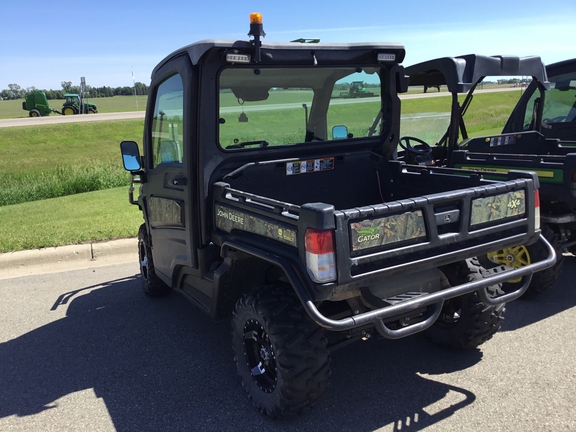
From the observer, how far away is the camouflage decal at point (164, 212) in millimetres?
3939

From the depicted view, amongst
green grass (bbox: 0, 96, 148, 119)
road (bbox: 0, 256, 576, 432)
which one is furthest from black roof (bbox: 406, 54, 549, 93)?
green grass (bbox: 0, 96, 148, 119)

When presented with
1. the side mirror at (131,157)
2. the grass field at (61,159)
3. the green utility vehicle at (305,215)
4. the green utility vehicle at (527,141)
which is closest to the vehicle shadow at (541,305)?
the green utility vehicle at (527,141)

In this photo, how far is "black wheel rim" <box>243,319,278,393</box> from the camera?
3189mm

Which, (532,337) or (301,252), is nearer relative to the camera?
(301,252)

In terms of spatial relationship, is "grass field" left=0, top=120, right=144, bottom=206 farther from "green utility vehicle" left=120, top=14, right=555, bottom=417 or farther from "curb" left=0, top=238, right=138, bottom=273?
"green utility vehicle" left=120, top=14, right=555, bottom=417

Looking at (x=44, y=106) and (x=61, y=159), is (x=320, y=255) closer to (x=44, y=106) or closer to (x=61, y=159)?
(x=61, y=159)

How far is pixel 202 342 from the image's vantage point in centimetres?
426

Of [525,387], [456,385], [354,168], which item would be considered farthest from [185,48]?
[525,387]

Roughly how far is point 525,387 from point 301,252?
6.20ft

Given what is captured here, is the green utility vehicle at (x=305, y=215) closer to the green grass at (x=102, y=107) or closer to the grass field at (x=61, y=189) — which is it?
the grass field at (x=61, y=189)

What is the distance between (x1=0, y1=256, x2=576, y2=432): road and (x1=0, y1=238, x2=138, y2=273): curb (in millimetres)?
1650

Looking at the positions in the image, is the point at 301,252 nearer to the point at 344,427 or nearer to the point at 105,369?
the point at 344,427

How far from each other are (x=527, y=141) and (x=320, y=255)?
4.84 m

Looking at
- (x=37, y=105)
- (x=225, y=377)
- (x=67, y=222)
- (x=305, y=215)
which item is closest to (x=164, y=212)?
(x=225, y=377)
